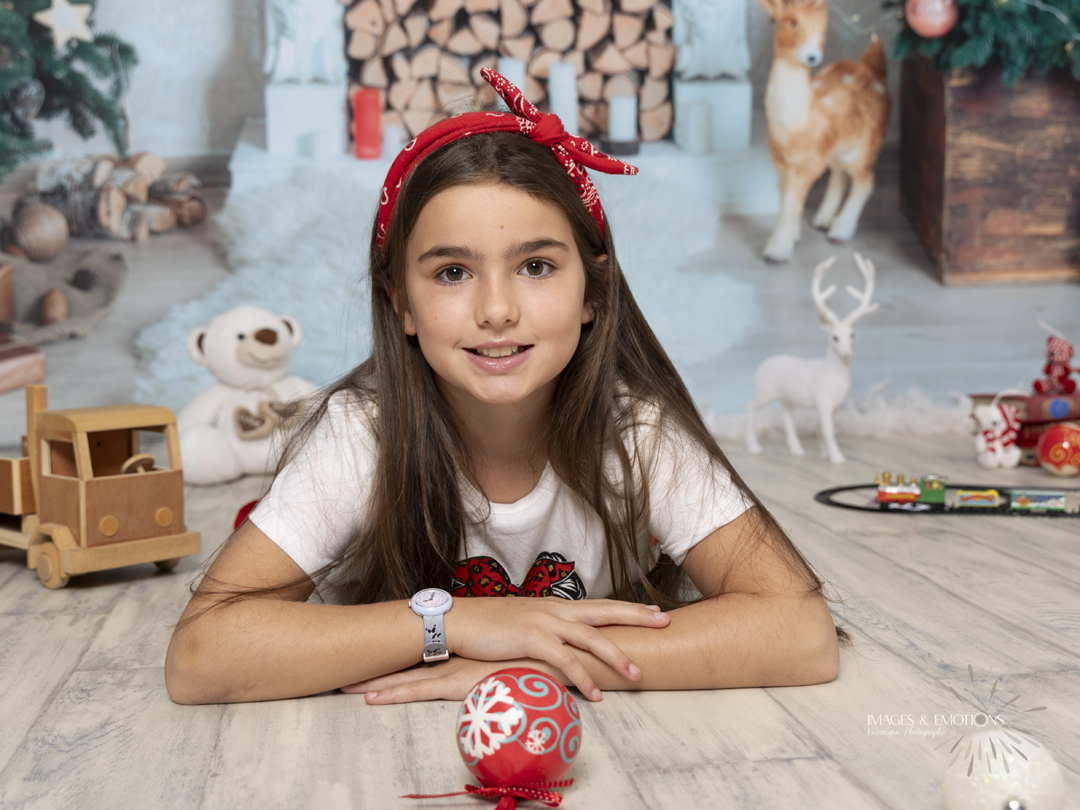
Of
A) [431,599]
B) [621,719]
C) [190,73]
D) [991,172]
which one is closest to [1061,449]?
[991,172]

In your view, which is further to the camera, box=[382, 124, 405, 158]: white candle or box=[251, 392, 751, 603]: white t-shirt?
box=[382, 124, 405, 158]: white candle

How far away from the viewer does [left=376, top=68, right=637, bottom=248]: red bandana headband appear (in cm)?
126

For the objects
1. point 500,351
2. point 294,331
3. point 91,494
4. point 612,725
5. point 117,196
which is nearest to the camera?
point 612,725

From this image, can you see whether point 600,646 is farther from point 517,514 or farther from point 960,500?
point 960,500

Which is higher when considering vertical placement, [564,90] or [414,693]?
[564,90]

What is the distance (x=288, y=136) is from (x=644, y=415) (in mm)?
2610

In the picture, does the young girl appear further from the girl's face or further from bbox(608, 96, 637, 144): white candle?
bbox(608, 96, 637, 144): white candle

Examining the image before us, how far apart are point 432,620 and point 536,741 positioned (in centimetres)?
28

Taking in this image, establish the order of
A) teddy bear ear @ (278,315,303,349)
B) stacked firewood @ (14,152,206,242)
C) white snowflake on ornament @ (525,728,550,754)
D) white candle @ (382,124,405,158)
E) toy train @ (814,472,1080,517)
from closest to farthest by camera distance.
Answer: white snowflake on ornament @ (525,728,550,754) < toy train @ (814,472,1080,517) < teddy bear ear @ (278,315,303,349) < stacked firewood @ (14,152,206,242) < white candle @ (382,124,405,158)

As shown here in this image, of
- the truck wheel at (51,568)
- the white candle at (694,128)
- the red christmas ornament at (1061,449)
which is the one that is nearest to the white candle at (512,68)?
the white candle at (694,128)

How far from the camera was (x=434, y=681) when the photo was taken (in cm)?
114

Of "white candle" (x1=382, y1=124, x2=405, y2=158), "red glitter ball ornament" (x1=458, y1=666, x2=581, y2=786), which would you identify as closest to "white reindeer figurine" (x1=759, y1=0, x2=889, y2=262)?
"white candle" (x1=382, y1=124, x2=405, y2=158)

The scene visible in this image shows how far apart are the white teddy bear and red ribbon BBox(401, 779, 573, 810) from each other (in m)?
2.02

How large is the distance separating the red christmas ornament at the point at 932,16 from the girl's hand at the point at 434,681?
285 centimetres
